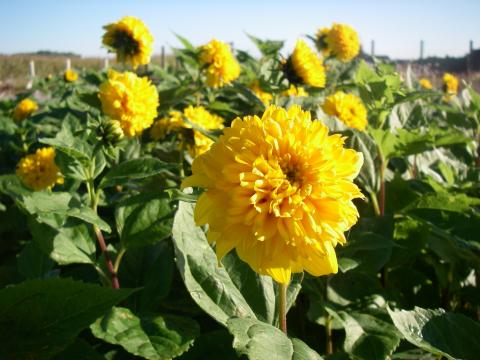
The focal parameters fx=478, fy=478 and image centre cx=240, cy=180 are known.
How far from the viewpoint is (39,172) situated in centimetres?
239

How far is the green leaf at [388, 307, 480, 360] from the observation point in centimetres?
103

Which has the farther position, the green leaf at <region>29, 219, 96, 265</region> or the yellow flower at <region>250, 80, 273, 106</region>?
the yellow flower at <region>250, 80, 273, 106</region>

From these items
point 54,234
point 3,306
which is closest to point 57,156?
point 54,234

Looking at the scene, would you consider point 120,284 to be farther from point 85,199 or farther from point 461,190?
point 461,190

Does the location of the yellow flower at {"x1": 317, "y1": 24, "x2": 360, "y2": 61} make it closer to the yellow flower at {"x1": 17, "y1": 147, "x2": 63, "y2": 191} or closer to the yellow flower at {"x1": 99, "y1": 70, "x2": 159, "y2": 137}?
the yellow flower at {"x1": 99, "y1": 70, "x2": 159, "y2": 137}

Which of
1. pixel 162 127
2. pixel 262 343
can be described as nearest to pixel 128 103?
pixel 162 127

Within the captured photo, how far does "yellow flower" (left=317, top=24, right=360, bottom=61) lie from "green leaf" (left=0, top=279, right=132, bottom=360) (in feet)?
11.8

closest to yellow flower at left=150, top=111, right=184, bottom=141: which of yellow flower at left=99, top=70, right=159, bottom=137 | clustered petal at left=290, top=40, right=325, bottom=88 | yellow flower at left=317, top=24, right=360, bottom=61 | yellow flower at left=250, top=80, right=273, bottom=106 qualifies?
yellow flower at left=99, top=70, right=159, bottom=137

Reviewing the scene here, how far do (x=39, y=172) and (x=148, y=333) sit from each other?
148 centimetres

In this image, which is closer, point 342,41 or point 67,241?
point 67,241

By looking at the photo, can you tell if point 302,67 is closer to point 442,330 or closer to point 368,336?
point 368,336

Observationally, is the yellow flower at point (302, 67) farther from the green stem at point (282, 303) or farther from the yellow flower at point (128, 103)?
the green stem at point (282, 303)

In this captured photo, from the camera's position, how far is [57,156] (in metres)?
1.52

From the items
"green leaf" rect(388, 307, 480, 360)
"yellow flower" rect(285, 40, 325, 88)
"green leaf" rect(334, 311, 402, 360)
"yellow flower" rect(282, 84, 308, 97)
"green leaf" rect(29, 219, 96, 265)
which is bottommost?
"green leaf" rect(334, 311, 402, 360)
